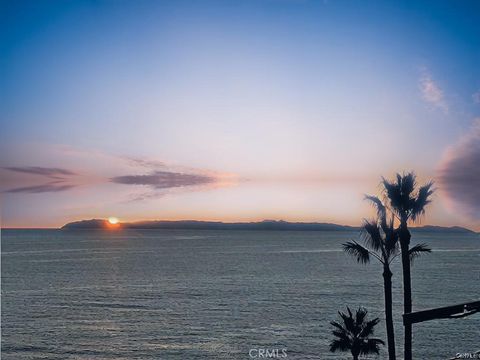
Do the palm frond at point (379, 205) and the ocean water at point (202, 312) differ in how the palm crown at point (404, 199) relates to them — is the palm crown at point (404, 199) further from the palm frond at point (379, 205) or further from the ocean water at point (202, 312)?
the ocean water at point (202, 312)

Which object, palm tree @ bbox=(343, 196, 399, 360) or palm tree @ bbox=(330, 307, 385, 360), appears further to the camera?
palm tree @ bbox=(330, 307, 385, 360)

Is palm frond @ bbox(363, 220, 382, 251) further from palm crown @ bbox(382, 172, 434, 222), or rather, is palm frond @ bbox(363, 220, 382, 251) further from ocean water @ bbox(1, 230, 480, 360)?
ocean water @ bbox(1, 230, 480, 360)

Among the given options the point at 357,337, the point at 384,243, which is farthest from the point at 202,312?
the point at 384,243

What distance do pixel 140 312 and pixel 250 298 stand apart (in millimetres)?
20848

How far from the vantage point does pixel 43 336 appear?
60.4 meters

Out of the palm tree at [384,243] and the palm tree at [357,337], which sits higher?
the palm tree at [384,243]

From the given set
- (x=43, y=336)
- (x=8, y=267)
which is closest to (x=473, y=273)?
(x=43, y=336)

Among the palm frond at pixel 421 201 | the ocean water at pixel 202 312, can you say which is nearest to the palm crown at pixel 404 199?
the palm frond at pixel 421 201

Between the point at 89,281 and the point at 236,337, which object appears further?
the point at 89,281

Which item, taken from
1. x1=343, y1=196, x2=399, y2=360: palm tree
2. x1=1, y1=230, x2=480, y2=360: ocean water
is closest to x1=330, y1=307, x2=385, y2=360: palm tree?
x1=343, y1=196, x2=399, y2=360: palm tree

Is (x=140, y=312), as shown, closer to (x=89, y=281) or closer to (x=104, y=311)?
(x=104, y=311)

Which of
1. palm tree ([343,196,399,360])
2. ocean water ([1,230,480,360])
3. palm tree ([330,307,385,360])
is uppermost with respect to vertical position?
palm tree ([343,196,399,360])

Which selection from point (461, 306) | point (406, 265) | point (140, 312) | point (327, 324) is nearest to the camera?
point (461, 306)

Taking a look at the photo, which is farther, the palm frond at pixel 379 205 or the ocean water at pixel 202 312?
the ocean water at pixel 202 312
